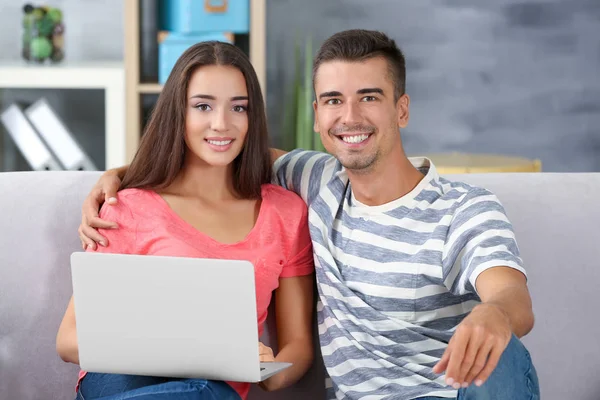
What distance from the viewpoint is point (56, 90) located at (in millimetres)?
3277

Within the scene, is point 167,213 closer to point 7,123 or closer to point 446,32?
point 7,123

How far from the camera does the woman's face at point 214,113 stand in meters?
1.72

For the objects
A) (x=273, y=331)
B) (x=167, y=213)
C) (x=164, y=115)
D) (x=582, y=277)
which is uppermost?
(x=164, y=115)

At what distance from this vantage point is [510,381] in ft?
4.06

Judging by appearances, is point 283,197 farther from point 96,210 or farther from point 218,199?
point 96,210

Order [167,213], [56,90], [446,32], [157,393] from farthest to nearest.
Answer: [446,32]
[56,90]
[167,213]
[157,393]

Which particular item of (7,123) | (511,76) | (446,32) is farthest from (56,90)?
(511,76)

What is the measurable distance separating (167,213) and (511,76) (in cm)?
223

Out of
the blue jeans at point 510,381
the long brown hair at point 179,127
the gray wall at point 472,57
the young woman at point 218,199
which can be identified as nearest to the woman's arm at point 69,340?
the young woman at point 218,199

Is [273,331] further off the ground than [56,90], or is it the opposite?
[56,90]

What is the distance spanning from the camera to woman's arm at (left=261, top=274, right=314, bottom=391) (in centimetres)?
166

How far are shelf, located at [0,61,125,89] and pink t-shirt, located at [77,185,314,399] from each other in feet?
5.22

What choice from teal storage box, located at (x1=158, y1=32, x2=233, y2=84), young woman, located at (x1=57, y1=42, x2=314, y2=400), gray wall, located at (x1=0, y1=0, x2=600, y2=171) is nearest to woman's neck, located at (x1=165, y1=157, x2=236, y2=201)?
young woman, located at (x1=57, y1=42, x2=314, y2=400)

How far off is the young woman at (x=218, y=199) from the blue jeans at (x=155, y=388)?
0.11m
